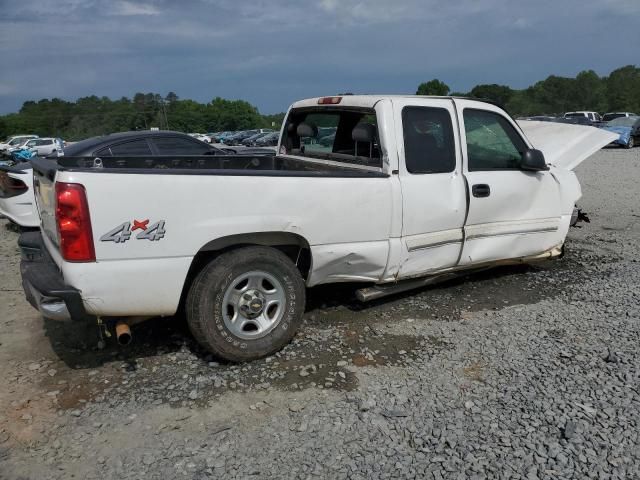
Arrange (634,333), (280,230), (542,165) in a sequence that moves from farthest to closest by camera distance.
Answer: (542,165) → (634,333) → (280,230)

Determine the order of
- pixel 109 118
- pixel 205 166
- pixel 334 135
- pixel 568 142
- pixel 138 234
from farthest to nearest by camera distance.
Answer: pixel 109 118 < pixel 568 142 < pixel 205 166 < pixel 334 135 < pixel 138 234

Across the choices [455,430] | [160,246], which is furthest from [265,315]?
[455,430]

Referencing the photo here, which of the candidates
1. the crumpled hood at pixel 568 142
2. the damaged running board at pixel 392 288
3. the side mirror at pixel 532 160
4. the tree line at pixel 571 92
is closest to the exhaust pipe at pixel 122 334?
the damaged running board at pixel 392 288

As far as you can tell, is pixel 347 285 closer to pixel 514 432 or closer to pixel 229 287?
pixel 229 287

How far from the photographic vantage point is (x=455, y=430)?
119 inches

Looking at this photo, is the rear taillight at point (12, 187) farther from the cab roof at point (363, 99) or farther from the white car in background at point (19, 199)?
the cab roof at point (363, 99)

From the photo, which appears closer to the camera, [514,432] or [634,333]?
[514,432]

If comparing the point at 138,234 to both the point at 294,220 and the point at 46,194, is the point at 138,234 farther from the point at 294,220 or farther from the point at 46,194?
the point at 294,220

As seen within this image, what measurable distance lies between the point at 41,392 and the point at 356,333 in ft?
7.61

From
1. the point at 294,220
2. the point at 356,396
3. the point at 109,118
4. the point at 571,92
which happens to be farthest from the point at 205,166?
the point at 571,92

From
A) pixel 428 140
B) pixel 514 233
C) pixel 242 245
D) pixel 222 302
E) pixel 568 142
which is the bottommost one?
pixel 222 302

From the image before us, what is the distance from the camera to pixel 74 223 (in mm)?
3121

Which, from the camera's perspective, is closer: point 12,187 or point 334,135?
point 334,135

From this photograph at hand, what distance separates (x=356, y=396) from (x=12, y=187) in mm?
6591
